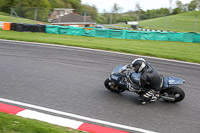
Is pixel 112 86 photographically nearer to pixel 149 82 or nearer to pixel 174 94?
pixel 149 82

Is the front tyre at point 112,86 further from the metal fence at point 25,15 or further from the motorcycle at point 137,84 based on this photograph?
the metal fence at point 25,15

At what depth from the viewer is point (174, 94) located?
6.79m

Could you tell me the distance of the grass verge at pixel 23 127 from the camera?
4316 mm

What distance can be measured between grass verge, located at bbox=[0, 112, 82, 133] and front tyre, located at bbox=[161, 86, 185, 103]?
3268mm

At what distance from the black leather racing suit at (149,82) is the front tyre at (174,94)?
373 millimetres

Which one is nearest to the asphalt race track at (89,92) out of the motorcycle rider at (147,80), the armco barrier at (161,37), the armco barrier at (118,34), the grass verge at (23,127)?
the motorcycle rider at (147,80)

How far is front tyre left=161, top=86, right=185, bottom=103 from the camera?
21.9ft

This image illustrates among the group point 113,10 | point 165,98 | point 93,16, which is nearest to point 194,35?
point 113,10

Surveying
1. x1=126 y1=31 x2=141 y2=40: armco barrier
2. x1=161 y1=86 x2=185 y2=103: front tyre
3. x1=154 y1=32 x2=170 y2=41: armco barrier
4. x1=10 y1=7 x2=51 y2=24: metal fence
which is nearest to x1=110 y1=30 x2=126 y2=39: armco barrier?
x1=126 y1=31 x2=141 y2=40: armco barrier

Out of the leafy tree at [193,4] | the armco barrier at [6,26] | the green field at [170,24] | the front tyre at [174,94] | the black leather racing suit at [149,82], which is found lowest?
the front tyre at [174,94]

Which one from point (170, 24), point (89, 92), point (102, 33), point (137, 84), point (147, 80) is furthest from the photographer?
point (170, 24)

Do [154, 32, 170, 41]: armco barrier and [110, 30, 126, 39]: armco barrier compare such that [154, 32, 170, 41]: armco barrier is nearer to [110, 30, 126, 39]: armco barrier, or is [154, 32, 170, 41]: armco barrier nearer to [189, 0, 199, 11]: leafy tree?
[110, 30, 126, 39]: armco barrier

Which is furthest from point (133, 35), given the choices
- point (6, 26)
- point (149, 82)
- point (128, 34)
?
point (149, 82)

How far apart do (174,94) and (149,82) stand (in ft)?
3.13
